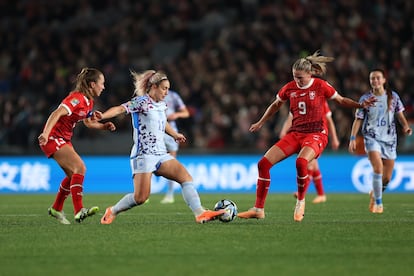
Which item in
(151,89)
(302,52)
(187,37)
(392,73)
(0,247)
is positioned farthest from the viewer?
(187,37)

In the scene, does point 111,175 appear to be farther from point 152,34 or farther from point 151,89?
point 151,89

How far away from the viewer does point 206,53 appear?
982 inches

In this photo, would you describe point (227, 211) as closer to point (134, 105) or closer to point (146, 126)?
point (146, 126)

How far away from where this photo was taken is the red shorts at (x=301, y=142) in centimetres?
1127

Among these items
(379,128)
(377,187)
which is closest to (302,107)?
(379,128)

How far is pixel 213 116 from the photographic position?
2284cm

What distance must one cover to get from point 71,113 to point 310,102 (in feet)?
10.4

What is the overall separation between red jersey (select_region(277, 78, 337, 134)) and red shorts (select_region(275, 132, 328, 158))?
0.25ft

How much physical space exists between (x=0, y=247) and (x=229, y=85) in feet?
51.8

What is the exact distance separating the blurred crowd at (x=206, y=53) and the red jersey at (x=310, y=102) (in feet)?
33.2

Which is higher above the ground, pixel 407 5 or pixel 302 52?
pixel 407 5

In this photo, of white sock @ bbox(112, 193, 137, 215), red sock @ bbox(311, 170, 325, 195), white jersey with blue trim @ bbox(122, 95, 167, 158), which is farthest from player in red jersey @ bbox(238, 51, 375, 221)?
red sock @ bbox(311, 170, 325, 195)

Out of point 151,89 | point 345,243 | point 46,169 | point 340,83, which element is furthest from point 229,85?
point 345,243

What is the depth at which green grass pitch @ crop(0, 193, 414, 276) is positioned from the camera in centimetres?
691
